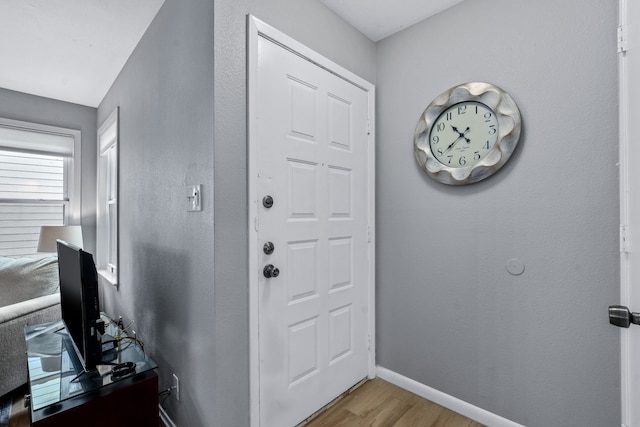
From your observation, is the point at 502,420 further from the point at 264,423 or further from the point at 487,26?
the point at 487,26

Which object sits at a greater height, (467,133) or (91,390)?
(467,133)

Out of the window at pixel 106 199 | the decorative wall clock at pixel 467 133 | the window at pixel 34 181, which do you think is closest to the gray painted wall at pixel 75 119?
the window at pixel 34 181

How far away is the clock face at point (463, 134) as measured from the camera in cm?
163

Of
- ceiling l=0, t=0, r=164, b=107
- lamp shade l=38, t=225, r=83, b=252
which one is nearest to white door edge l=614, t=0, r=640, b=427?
ceiling l=0, t=0, r=164, b=107

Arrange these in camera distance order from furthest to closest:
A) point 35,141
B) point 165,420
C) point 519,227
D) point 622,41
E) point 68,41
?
point 35,141, point 68,41, point 165,420, point 519,227, point 622,41

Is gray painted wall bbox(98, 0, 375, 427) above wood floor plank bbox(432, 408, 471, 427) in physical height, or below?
above

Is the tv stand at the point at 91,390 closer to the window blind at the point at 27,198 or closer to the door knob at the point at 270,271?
the door knob at the point at 270,271

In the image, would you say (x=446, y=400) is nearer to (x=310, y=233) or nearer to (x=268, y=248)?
(x=310, y=233)

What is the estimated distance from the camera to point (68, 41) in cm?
207

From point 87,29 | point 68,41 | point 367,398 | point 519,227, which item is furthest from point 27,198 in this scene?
point 519,227

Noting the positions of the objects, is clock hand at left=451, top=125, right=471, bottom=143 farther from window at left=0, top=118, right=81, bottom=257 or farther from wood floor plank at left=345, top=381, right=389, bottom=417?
window at left=0, top=118, right=81, bottom=257

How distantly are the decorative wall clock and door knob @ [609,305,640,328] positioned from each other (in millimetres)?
849

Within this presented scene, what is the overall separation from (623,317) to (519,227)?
2.29 feet

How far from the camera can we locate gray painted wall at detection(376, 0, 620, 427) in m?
1.35
